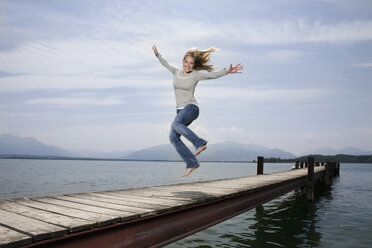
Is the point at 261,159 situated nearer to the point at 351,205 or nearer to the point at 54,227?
the point at 351,205

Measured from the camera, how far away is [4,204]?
14.1 ft

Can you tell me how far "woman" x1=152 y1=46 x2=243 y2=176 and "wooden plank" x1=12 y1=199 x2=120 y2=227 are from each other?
264 cm

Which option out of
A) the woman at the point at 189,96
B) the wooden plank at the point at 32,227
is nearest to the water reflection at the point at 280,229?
the woman at the point at 189,96

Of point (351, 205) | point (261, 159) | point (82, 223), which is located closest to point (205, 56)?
point (82, 223)

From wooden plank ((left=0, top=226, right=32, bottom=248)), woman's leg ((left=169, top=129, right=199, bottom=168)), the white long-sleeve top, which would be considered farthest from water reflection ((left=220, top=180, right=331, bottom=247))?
wooden plank ((left=0, top=226, right=32, bottom=248))

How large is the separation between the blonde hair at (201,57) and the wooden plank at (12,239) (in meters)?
4.48

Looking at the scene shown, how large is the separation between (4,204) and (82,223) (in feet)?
6.30

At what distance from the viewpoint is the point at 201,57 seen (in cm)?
624

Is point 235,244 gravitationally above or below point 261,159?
below

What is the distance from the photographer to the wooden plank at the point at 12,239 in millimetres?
2482

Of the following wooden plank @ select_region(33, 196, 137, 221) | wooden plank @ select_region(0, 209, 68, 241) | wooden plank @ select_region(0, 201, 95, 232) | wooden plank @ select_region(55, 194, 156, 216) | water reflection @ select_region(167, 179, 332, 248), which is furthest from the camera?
water reflection @ select_region(167, 179, 332, 248)

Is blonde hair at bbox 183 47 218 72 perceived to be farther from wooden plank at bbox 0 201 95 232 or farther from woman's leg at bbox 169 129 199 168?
wooden plank at bbox 0 201 95 232

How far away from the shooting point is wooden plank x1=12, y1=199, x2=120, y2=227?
10.8ft

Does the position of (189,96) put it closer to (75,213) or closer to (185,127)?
(185,127)
